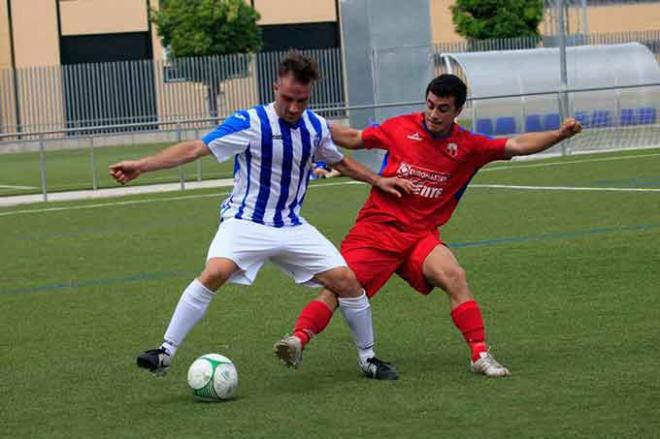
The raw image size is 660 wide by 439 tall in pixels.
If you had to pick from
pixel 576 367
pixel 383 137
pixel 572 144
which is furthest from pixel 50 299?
pixel 572 144

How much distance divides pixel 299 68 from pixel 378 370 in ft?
5.58

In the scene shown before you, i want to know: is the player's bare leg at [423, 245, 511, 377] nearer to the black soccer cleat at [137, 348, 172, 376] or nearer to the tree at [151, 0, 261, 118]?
the black soccer cleat at [137, 348, 172, 376]

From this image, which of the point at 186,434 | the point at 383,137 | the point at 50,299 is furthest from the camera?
the point at 50,299

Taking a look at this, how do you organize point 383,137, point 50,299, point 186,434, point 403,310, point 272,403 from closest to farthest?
point 186,434
point 272,403
point 383,137
point 403,310
point 50,299

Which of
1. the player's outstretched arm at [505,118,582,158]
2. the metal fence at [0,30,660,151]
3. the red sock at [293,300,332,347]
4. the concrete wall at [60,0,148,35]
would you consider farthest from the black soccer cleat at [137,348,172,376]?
the concrete wall at [60,0,148,35]

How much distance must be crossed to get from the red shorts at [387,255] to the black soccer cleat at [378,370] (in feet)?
1.66

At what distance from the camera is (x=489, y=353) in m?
7.95

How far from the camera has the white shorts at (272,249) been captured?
778 cm

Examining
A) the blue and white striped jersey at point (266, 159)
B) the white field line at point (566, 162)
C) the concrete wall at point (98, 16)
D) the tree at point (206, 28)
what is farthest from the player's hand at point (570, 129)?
the concrete wall at point (98, 16)

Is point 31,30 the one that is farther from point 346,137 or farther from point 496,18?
point 346,137

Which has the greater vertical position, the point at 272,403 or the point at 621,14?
the point at 621,14

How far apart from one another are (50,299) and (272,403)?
5.09 metres

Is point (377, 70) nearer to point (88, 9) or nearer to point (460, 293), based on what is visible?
point (460, 293)

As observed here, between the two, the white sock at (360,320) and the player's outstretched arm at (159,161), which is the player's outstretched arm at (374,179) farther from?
the player's outstretched arm at (159,161)
